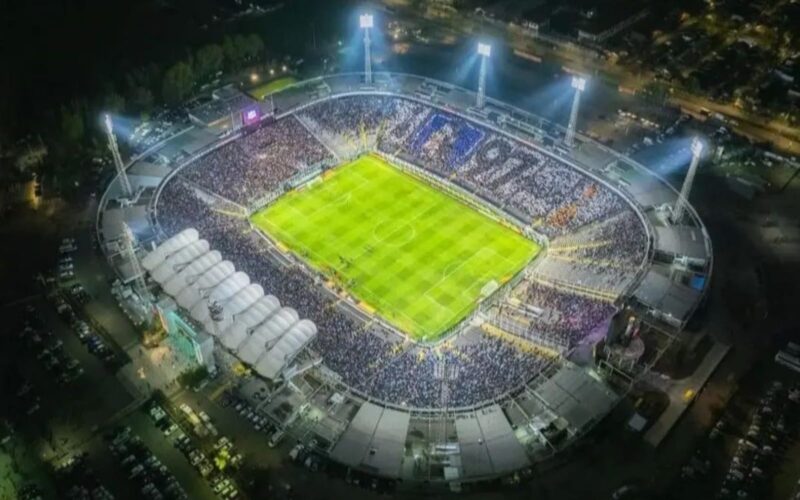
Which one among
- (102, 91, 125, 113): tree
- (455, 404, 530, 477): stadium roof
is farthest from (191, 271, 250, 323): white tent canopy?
(102, 91, 125, 113): tree

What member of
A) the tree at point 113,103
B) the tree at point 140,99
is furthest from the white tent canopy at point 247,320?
the tree at point 140,99

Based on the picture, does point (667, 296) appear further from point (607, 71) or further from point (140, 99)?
point (140, 99)

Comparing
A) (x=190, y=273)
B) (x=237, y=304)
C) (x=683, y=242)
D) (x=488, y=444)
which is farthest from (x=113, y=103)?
(x=683, y=242)

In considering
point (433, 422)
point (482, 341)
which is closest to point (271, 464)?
point (433, 422)

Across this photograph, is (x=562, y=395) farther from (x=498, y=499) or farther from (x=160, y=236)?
(x=160, y=236)

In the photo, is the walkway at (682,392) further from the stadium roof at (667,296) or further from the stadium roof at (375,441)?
the stadium roof at (375,441)

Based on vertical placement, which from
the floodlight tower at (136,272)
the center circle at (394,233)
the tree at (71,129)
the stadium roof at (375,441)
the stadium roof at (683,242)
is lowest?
the stadium roof at (375,441)
